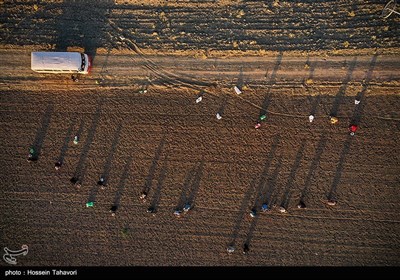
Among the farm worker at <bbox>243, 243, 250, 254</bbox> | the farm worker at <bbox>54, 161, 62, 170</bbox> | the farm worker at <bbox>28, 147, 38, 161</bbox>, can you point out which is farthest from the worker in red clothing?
the farm worker at <bbox>28, 147, 38, 161</bbox>

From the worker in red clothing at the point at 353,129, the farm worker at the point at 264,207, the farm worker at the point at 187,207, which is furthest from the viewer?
the farm worker at the point at 187,207

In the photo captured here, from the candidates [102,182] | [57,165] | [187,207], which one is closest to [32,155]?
[57,165]

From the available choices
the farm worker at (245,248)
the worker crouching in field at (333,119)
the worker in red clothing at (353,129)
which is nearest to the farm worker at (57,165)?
the farm worker at (245,248)

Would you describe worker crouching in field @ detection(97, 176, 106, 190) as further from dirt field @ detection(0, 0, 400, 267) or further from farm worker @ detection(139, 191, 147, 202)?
farm worker @ detection(139, 191, 147, 202)

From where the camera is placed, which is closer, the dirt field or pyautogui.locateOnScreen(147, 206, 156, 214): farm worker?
the dirt field

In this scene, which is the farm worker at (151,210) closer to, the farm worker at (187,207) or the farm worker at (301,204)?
the farm worker at (187,207)

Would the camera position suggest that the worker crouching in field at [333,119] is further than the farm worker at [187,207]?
No

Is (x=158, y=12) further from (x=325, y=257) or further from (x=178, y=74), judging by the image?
(x=325, y=257)

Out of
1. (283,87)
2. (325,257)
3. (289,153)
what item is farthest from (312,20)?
(325,257)
